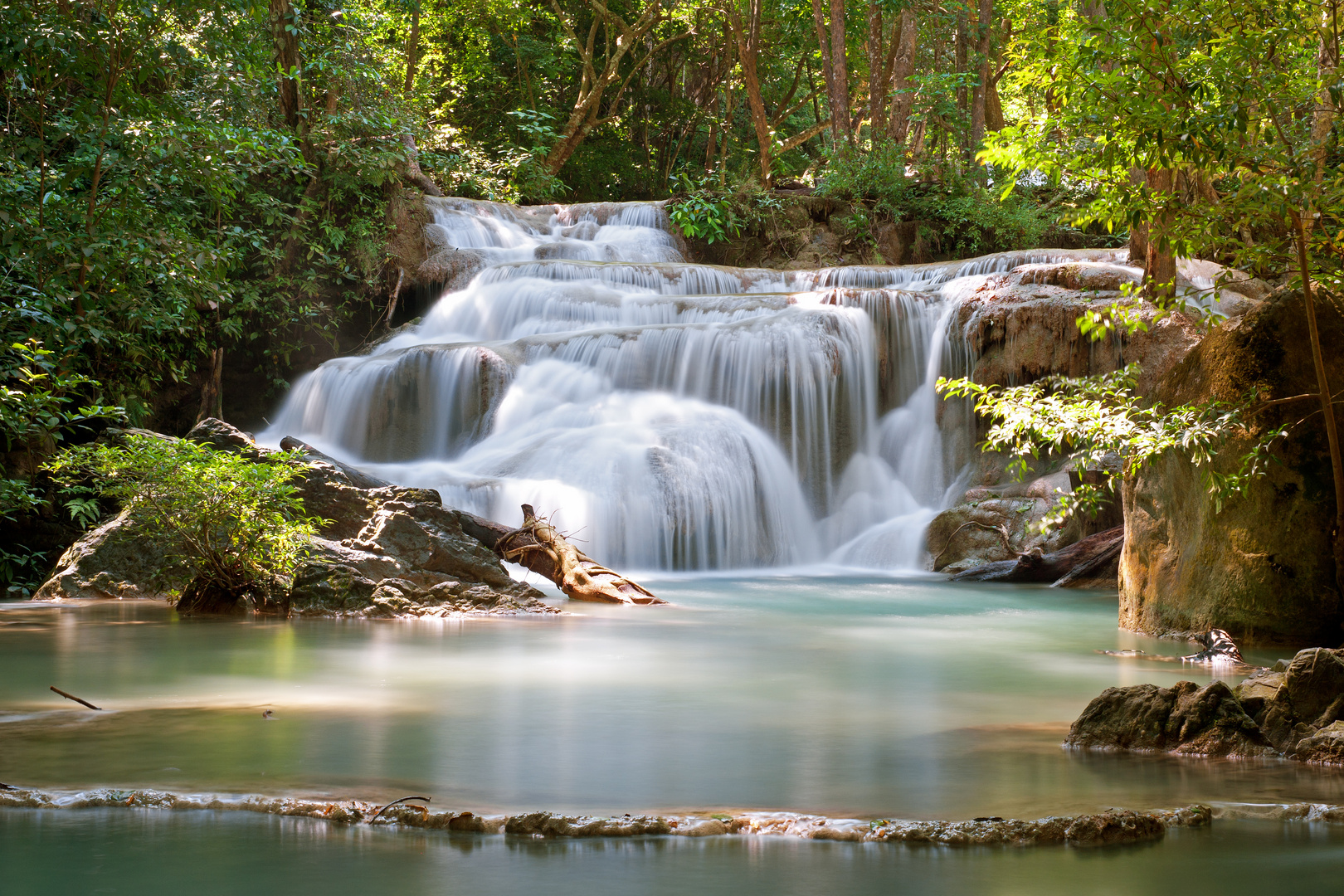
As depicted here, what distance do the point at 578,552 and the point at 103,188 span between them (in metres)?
5.89

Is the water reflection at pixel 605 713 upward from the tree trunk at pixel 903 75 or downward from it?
downward

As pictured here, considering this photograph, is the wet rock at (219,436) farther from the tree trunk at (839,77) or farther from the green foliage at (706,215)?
the tree trunk at (839,77)

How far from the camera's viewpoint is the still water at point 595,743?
2592 millimetres

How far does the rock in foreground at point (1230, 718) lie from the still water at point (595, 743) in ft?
0.40

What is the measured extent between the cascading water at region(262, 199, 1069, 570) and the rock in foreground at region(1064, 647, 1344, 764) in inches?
322

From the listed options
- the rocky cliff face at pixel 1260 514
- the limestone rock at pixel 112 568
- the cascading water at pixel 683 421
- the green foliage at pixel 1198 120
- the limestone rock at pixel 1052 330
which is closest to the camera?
the green foliage at pixel 1198 120

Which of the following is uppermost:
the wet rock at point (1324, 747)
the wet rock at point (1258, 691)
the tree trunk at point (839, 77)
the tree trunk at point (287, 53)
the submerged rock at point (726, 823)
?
the tree trunk at point (839, 77)

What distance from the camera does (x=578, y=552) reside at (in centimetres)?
952

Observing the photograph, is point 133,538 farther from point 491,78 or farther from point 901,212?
point 491,78

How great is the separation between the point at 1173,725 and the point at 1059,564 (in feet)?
24.9

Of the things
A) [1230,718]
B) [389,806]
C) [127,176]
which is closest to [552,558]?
[127,176]

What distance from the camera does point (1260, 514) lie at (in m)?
6.30

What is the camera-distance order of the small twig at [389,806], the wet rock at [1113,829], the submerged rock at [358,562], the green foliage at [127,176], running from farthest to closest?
the green foliage at [127,176] → the submerged rock at [358,562] → the small twig at [389,806] → the wet rock at [1113,829]

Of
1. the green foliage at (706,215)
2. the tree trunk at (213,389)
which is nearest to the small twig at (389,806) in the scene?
the tree trunk at (213,389)
